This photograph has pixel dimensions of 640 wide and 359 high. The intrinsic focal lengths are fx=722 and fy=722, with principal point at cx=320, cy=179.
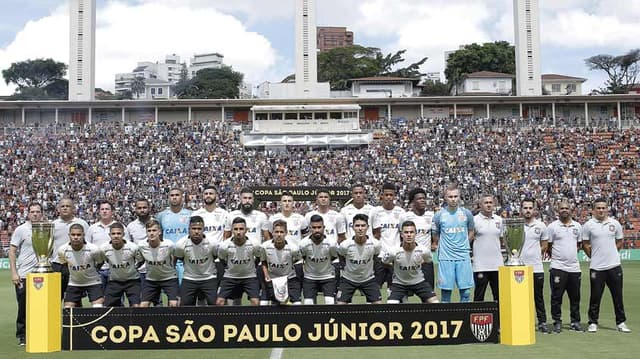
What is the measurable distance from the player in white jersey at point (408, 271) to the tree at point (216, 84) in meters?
74.7

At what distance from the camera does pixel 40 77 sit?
90.1 metres

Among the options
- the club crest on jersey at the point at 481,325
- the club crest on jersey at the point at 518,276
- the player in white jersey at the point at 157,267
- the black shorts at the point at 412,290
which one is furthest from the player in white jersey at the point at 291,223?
the club crest on jersey at the point at 518,276

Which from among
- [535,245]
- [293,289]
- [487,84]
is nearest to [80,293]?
[293,289]

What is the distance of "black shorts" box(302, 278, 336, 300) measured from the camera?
31.0 feet

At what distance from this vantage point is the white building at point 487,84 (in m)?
67.0

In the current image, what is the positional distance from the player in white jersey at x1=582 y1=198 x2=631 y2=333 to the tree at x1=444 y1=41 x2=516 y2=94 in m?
68.5

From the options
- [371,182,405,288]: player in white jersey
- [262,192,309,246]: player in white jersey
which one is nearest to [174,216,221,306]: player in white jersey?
[262,192,309,246]: player in white jersey

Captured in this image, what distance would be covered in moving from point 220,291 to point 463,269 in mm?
3343

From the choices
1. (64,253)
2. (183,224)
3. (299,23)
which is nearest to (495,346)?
(183,224)

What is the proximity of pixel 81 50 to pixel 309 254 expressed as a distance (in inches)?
1663

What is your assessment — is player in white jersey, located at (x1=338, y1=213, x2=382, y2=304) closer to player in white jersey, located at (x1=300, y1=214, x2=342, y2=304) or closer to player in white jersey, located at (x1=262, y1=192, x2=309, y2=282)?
player in white jersey, located at (x1=300, y1=214, x2=342, y2=304)

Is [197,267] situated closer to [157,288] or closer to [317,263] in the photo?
[157,288]

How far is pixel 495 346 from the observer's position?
336 inches

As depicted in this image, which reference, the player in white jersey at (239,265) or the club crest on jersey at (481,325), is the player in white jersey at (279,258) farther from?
the club crest on jersey at (481,325)
